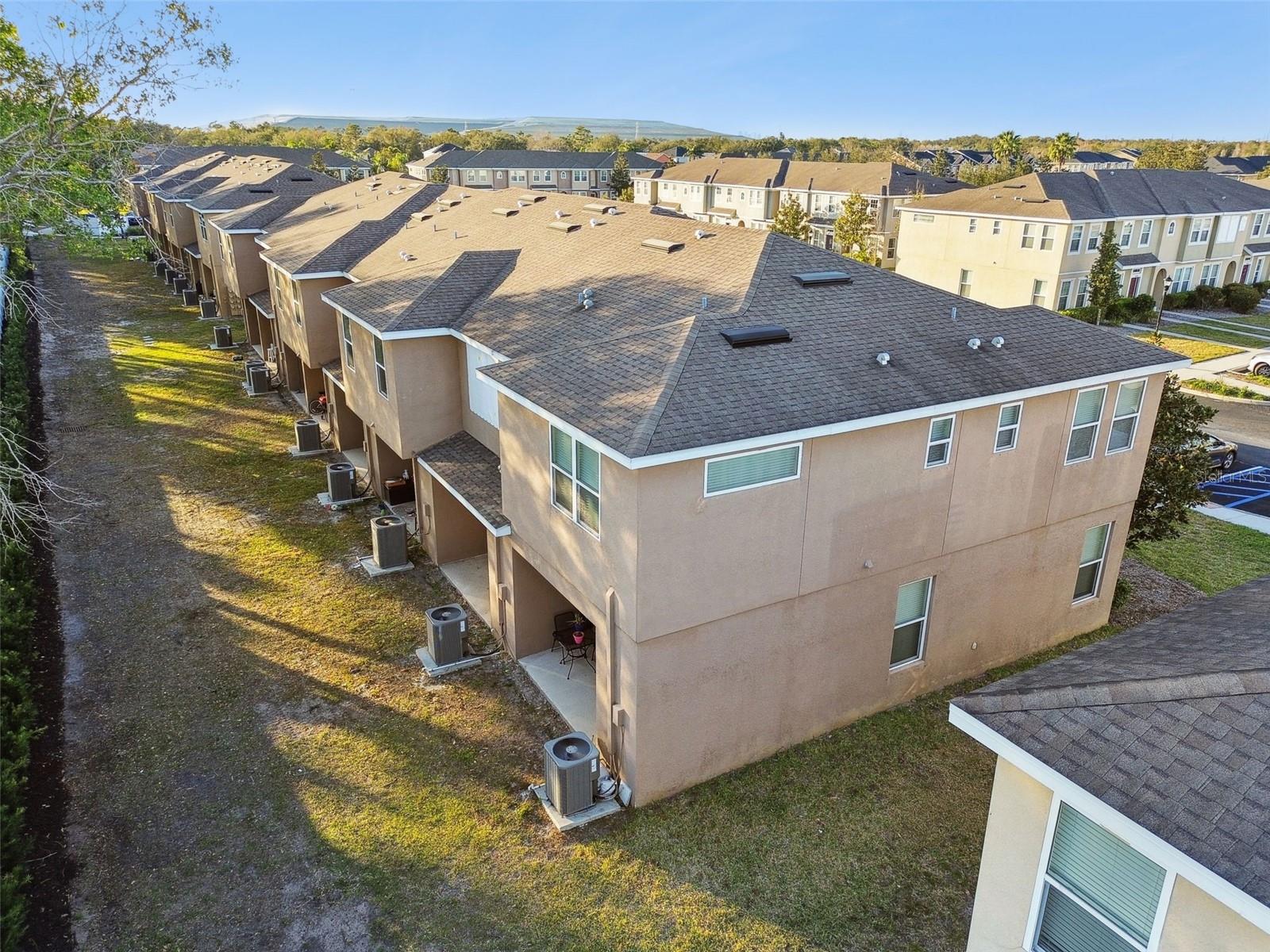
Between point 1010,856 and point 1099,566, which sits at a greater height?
point 1010,856

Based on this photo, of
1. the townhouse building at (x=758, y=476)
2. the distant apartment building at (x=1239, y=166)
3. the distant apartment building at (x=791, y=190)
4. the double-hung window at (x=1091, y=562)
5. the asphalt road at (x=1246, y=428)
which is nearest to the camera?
the townhouse building at (x=758, y=476)

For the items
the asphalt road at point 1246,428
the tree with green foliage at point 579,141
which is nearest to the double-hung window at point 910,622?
the asphalt road at point 1246,428

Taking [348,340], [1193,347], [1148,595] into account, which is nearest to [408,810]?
[348,340]

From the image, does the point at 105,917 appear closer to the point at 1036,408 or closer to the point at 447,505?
the point at 447,505

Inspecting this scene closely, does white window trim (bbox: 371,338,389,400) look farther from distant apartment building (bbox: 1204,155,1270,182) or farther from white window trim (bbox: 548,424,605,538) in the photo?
distant apartment building (bbox: 1204,155,1270,182)

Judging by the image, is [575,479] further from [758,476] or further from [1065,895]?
[1065,895]

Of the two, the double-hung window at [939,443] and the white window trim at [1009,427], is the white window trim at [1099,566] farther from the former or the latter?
the double-hung window at [939,443]
